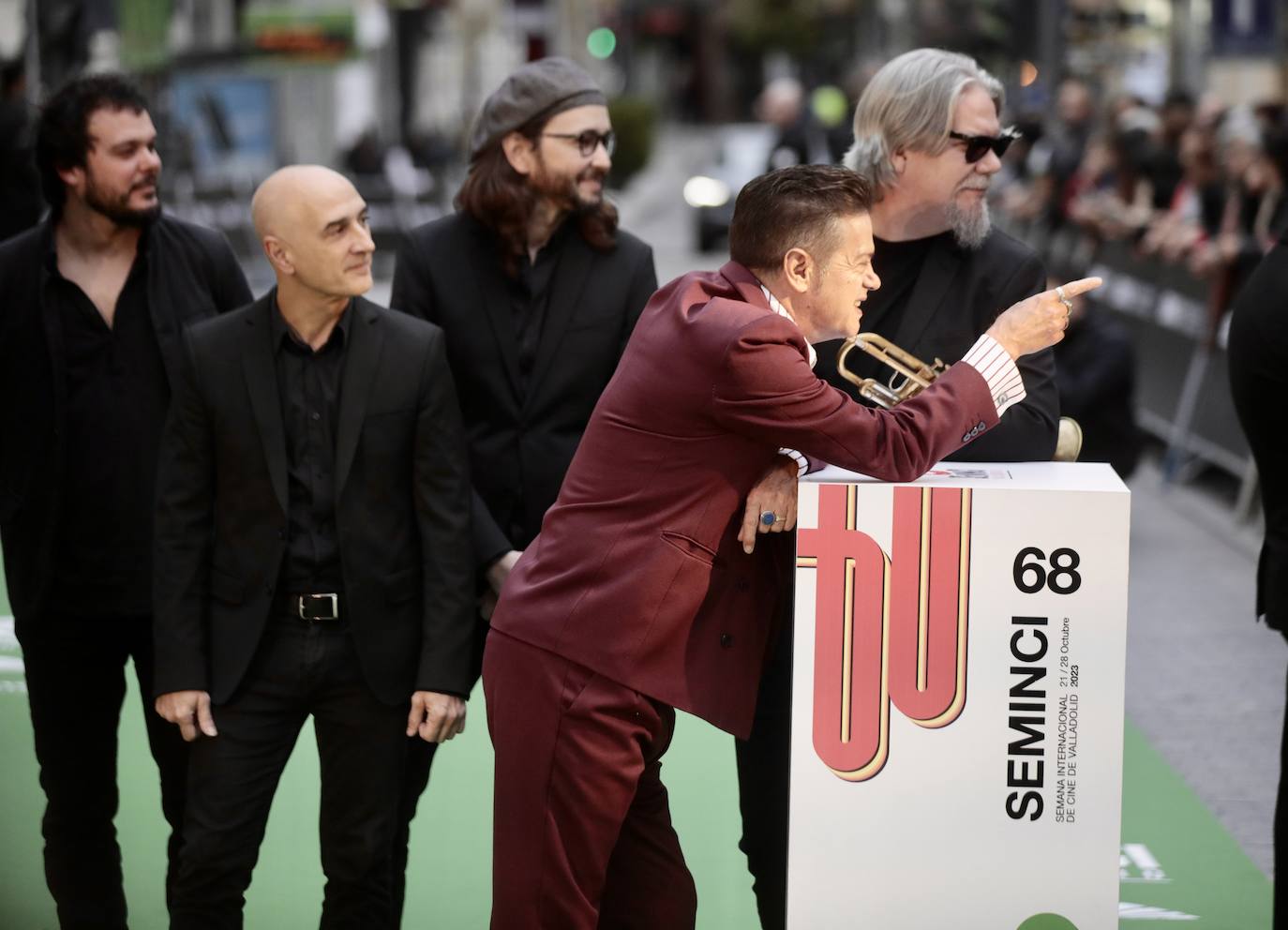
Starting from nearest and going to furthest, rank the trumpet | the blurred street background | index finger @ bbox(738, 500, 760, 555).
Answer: index finger @ bbox(738, 500, 760, 555)
the trumpet
the blurred street background

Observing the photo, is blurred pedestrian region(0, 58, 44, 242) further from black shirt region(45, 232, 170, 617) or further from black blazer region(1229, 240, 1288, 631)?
black blazer region(1229, 240, 1288, 631)

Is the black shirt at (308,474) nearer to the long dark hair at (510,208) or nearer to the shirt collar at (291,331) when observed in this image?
the shirt collar at (291,331)

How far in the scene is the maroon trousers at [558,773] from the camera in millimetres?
3461

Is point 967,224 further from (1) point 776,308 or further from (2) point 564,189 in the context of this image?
(2) point 564,189

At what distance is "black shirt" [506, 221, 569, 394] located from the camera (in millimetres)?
4391

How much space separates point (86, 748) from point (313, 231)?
1489 mm

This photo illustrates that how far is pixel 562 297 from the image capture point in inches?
173

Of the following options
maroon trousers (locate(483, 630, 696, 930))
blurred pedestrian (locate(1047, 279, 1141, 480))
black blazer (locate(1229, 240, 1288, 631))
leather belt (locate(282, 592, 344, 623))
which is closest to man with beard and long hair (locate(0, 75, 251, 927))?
leather belt (locate(282, 592, 344, 623))

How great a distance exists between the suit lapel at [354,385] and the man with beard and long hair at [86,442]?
2.23ft

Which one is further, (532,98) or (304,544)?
(532,98)

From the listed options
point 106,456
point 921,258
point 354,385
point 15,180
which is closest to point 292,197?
point 354,385

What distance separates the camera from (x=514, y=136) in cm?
443

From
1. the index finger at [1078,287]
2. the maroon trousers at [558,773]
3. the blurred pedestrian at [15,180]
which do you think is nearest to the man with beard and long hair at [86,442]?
the maroon trousers at [558,773]

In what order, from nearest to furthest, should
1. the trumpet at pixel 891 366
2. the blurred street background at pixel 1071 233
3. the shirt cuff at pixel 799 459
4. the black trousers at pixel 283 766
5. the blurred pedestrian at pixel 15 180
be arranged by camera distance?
the shirt cuff at pixel 799 459, the trumpet at pixel 891 366, the black trousers at pixel 283 766, the blurred street background at pixel 1071 233, the blurred pedestrian at pixel 15 180
